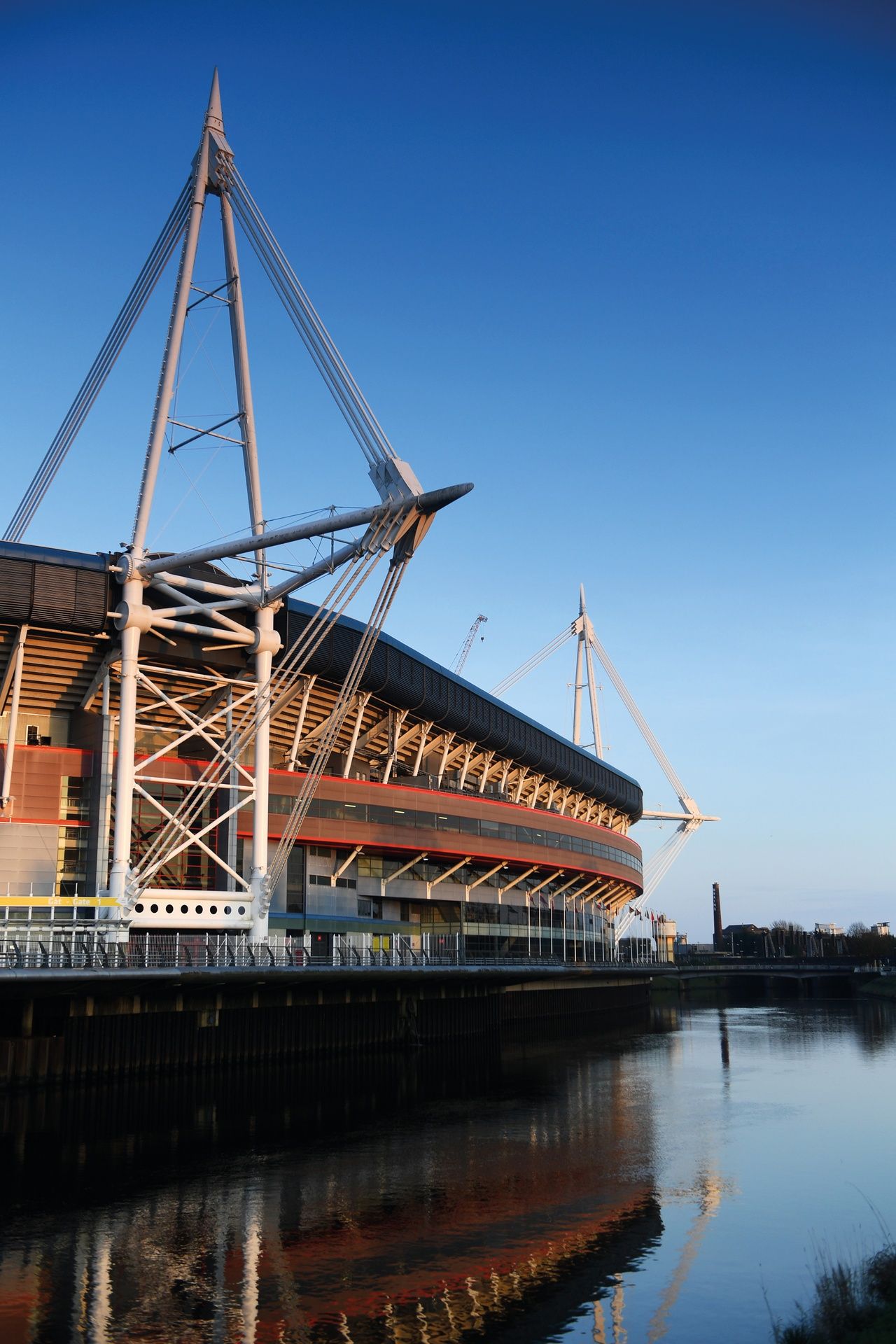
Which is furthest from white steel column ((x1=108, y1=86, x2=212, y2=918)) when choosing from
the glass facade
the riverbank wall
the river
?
the glass facade

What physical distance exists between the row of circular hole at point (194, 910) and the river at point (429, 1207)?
257 inches

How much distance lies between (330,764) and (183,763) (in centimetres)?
1462

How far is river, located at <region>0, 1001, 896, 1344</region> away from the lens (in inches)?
746

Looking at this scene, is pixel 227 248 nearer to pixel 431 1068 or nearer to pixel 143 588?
pixel 143 588

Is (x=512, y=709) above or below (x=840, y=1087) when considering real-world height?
above

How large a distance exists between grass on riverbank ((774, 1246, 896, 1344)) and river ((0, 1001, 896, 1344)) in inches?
48.7

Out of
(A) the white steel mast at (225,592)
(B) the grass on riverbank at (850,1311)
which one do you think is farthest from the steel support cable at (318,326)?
(B) the grass on riverbank at (850,1311)

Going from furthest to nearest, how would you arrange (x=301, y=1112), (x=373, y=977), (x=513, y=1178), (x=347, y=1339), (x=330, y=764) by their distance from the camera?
(x=330, y=764) → (x=373, y=977) → (x=301, y=1112) → (x=513, y=1178) → (x=347, y=1339)

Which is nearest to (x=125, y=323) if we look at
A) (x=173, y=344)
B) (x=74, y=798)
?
(x=173, y=344)

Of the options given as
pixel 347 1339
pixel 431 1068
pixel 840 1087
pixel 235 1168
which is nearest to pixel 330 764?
pixel 431 1068

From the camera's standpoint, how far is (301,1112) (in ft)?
131

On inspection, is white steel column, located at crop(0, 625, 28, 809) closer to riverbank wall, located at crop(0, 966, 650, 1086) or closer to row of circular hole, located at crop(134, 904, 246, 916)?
row of circular hole, located at crop(134, 904, 246, 916)

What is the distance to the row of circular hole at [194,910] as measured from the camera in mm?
45281

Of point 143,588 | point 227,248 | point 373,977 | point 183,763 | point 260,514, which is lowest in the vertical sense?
point 373,977
